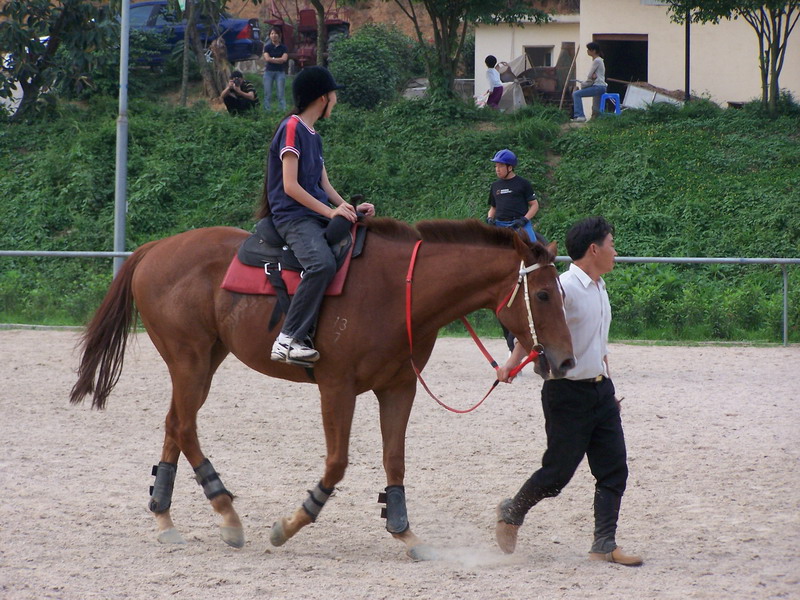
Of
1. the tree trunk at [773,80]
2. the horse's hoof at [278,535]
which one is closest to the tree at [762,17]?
the tree trunk at [773,80]

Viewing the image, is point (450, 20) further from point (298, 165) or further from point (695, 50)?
point (298, 165)

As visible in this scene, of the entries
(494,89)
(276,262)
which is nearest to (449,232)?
(276,262)

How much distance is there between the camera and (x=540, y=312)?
4.61m

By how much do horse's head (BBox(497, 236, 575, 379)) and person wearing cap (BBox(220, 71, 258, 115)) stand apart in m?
18.9

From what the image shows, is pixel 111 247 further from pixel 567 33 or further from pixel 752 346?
pixel 567 33

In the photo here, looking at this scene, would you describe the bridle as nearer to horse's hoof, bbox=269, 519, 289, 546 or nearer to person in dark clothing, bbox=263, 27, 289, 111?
horse's hoof, bbox=269, 519, 289, 546

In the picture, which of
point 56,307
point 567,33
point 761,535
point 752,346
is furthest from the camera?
point 567,33

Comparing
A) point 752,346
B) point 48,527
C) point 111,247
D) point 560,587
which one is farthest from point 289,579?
point 111,247

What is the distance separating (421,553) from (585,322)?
4.87 ft

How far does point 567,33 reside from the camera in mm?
29141

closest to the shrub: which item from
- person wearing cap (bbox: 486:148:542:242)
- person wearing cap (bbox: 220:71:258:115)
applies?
person wearing cap (bbox: 220:71:258:115)

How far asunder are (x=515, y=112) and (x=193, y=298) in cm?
1813

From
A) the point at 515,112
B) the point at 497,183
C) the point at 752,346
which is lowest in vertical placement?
the point at 752,346

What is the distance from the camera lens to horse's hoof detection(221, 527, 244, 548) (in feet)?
16.7
